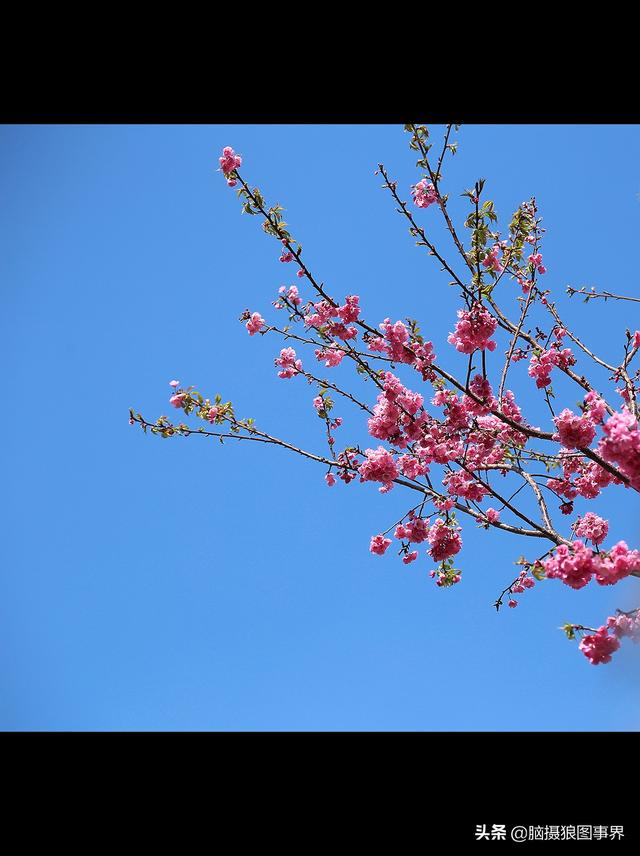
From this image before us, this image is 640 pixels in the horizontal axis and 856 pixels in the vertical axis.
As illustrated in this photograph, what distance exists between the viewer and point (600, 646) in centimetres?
352

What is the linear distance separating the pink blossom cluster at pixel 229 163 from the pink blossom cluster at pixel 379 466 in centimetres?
289

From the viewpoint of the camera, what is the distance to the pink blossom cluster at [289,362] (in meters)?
5.94

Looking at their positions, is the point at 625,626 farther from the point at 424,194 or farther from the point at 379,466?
the point at 424,194

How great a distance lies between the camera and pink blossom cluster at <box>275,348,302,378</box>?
5941mm

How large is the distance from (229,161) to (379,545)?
4.13 metres

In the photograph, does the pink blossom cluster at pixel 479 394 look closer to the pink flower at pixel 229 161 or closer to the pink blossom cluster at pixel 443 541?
the pink blossom cluster at pixel 443 541

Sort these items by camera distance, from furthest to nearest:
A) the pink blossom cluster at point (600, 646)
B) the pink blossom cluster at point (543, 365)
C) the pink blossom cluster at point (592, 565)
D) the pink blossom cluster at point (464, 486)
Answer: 1. the pink blossom cluster at point (543, 365)
2. the pink blossom cluster at point (464, 486)
3. the pink blossom cluster at point (600, 646)
4. the pink blossom cluster at point (592, 565)

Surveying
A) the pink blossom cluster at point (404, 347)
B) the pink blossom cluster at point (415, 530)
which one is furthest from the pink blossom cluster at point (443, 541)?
the pink blossom cluster at point (404, 347)

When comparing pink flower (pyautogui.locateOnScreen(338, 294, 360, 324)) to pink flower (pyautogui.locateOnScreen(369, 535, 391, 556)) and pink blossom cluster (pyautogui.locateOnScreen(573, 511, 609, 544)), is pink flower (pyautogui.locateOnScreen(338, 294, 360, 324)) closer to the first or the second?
pink flower (pyautogui.locateOnScreen(369, 535, 391, 556))

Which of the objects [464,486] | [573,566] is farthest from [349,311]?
[573,566]
